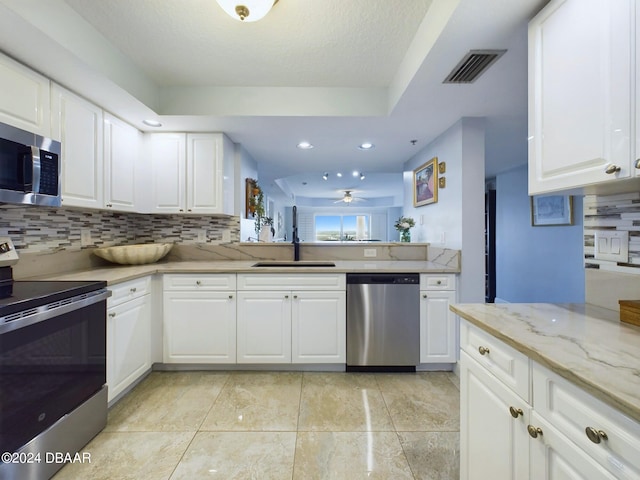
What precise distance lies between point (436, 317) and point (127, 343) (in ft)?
7.75

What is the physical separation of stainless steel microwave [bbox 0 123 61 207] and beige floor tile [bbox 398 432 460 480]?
2.47m

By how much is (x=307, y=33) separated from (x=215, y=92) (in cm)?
101

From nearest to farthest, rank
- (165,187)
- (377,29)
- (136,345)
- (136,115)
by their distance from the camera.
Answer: (377,29), (136,345), (136,115), (165,187)

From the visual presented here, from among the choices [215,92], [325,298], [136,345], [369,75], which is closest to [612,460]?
A: [325,298]

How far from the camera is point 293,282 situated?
2.43 metres

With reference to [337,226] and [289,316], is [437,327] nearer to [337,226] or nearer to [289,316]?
[289,316]

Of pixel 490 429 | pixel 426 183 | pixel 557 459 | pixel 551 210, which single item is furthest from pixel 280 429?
pixel 551 210

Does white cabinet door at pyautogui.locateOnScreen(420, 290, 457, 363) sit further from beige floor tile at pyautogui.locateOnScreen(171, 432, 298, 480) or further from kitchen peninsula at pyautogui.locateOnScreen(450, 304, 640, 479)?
beige floor tile at pyautogui.locateOnScreen(171, 432, 298, 480)

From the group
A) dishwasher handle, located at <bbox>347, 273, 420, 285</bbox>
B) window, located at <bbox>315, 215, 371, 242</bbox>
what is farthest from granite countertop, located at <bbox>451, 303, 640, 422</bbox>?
window, located at <bbox>315, 215, 371, 242</bbox>

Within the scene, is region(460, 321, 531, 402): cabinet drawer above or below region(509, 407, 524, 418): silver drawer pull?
above

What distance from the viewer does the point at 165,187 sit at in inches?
108

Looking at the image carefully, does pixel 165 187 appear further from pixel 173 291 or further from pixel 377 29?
pixel 377 29

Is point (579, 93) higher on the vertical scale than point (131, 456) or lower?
higher

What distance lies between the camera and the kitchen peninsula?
610 mm
